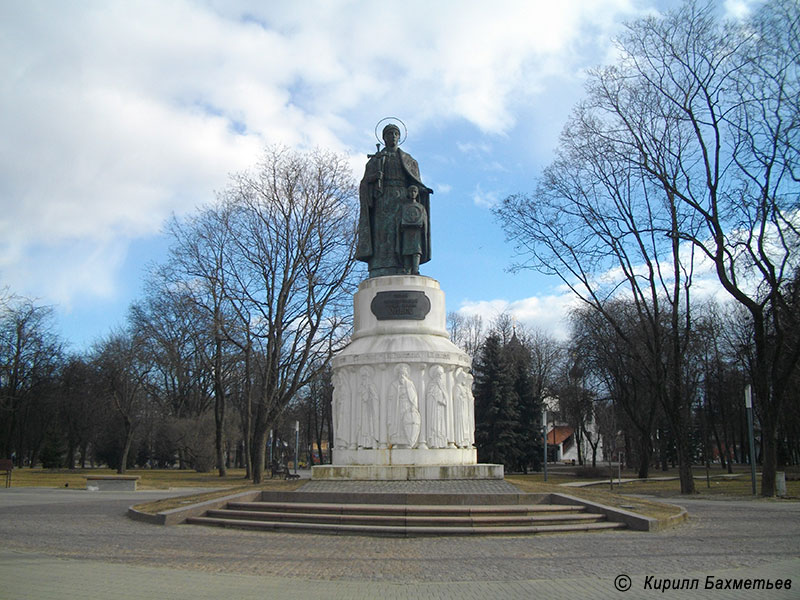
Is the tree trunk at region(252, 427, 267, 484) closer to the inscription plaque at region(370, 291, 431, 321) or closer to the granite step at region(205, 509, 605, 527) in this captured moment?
the inscription plaque at region(370, 291, 431, 321)

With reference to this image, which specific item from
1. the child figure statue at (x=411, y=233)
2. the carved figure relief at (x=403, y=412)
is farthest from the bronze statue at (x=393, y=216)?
the carved figure relief at (x=403, y=412)

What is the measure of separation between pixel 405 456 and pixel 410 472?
0.50 m

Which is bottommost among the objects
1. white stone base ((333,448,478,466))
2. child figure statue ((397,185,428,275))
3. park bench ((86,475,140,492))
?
park bench ((86,475,140,492))

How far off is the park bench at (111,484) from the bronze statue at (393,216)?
42.8 feet

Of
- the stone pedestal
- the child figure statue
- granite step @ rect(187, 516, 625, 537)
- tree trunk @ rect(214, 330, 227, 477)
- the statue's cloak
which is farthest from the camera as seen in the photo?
tree trunk @ rect(214, 330, 227, 477)

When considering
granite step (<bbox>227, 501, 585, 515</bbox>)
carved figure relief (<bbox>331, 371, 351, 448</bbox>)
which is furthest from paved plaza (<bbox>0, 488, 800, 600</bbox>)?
carved figure relief (<bbox>331, 371, 351, 448</bbox>)

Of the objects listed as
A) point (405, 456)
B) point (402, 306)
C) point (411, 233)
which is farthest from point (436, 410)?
point (411, 233)

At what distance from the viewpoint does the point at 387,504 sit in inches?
483

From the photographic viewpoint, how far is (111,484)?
81.4 feet

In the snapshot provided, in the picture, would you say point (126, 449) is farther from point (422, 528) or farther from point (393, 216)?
point (422, 528)

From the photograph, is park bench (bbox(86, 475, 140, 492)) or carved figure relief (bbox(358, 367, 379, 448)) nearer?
carved figure relief (bbox(358, 367, 379, 448))

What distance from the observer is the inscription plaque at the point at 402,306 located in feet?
54.4

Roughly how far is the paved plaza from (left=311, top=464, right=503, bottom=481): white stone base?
368 centimetres

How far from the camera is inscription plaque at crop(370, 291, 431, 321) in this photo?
1658 cm
